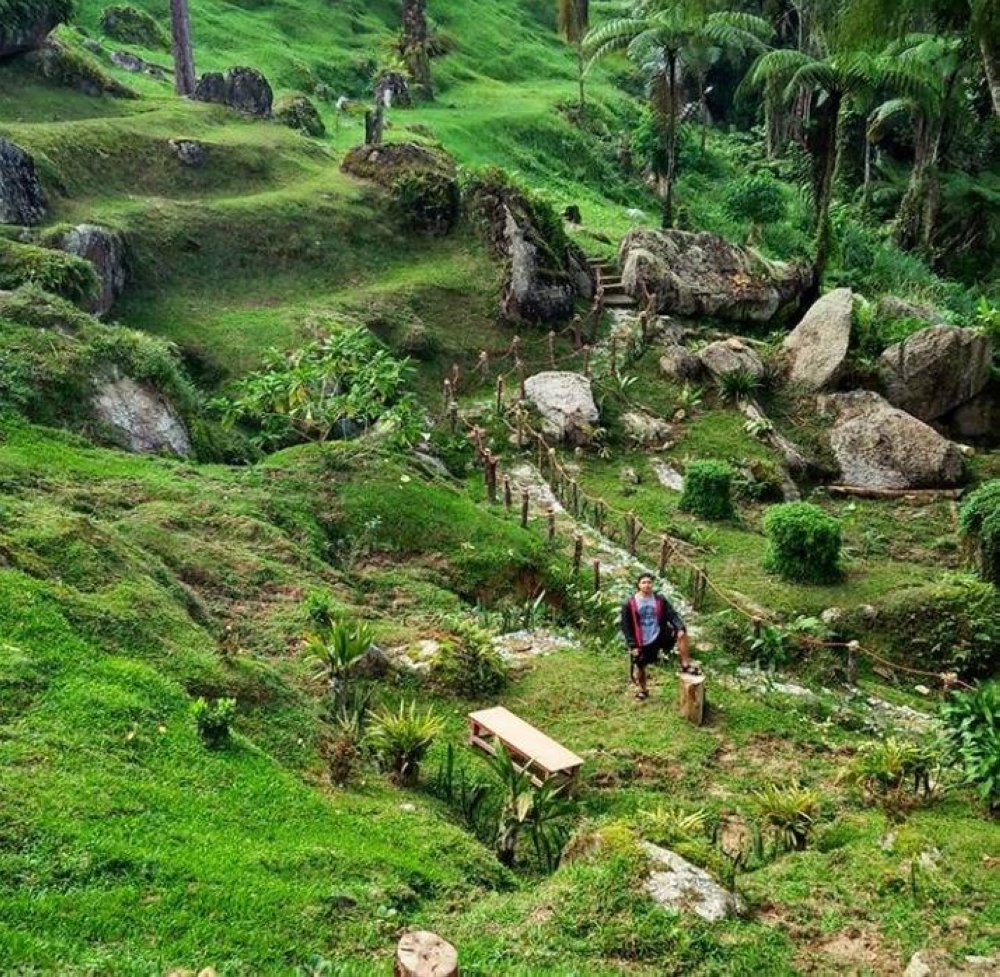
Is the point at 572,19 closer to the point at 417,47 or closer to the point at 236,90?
the point at 236,90

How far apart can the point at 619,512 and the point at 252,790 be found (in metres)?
13.0

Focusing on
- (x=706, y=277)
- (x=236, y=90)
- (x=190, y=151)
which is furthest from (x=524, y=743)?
(x=236, y=90)

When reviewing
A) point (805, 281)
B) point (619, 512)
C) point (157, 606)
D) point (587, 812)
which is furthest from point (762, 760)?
point (805, 281)

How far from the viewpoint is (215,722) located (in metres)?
8.84

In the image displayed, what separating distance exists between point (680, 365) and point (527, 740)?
17.0 m

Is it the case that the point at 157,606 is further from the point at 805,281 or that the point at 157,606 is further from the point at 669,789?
the point at 805,281

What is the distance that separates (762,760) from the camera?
38.6 ft

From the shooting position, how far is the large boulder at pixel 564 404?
23.5m

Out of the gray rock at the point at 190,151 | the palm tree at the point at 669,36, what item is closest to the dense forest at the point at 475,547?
the gray rock at the point at 190,151

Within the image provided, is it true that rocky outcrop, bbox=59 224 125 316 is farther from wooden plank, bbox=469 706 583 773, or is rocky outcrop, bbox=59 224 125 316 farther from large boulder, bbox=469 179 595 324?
wooden plank, bbox=469 706 583 773

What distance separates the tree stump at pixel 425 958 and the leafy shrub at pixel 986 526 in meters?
14.1

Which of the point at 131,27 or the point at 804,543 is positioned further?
the point at 131,27

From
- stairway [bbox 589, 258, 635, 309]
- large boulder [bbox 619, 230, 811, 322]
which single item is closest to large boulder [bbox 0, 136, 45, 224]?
stairway [bbox 589, 258, 635, 309]

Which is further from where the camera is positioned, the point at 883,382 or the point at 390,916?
the point at 883,382
